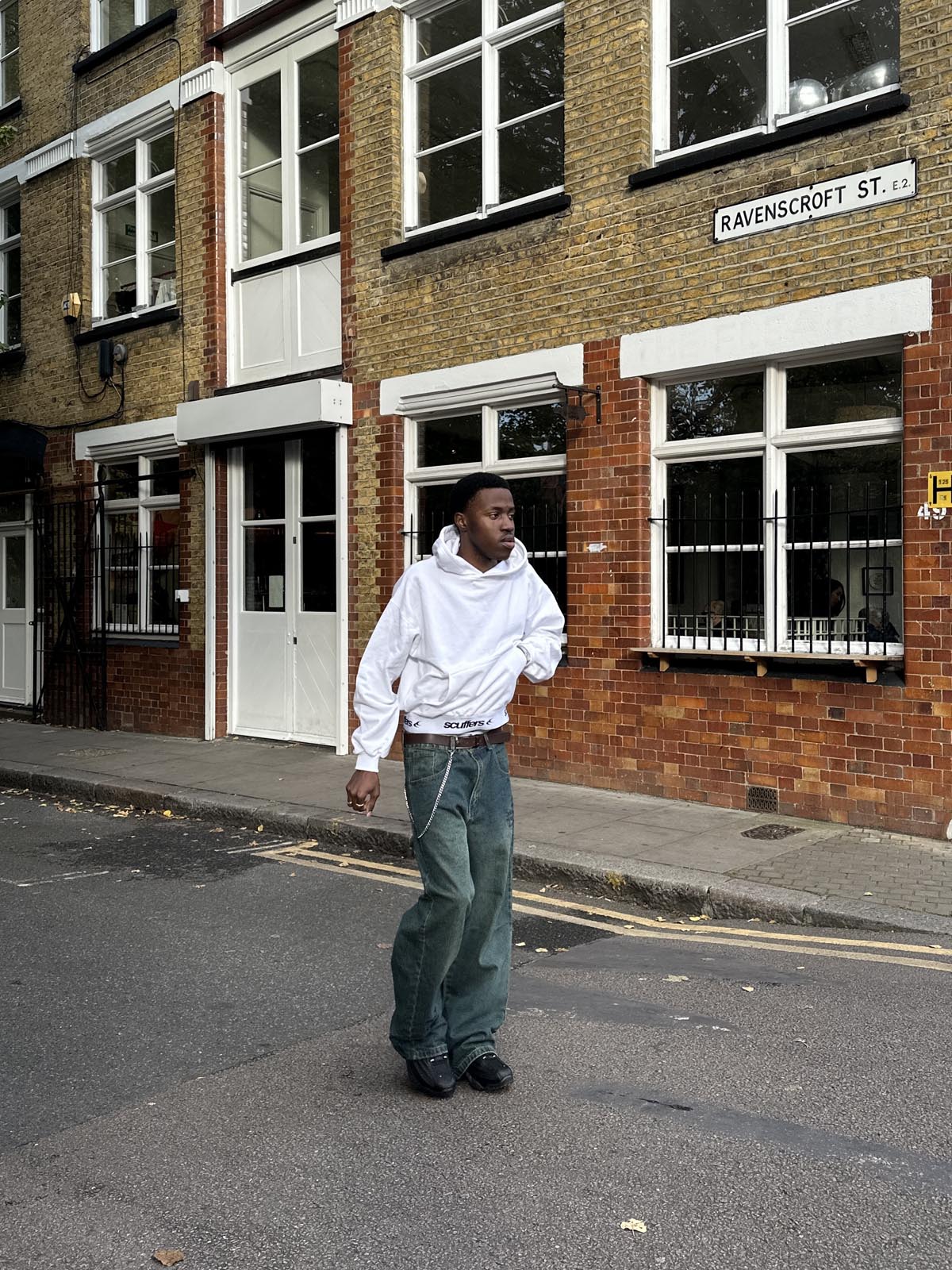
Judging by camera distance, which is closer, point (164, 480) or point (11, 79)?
point (164, 480)

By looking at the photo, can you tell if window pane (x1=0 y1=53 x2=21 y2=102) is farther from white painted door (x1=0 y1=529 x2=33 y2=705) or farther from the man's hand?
the man's hand

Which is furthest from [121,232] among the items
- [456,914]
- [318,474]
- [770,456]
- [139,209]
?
[456,914]

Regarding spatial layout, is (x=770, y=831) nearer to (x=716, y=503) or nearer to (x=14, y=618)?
(x=716, y=503)

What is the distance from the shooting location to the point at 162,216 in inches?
558

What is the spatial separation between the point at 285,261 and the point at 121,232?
343cm

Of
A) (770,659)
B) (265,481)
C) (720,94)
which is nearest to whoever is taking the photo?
(770,659)

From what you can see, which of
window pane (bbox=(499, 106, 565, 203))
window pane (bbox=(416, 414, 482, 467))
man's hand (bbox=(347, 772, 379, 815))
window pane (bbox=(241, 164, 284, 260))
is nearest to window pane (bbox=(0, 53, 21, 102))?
window pane (bbox=(241, 164, 284, 260))

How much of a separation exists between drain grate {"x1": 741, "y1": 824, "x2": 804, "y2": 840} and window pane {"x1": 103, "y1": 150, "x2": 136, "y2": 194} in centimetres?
1100

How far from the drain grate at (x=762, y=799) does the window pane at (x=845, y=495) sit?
1773 millimetres

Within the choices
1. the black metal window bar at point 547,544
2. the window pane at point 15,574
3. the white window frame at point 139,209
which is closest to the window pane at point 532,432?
the black metal window bar at point 547,544

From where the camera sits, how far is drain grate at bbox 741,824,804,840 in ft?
25.8

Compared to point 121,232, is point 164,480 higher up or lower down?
lower down

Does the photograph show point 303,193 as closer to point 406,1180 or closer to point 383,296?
point 383,296

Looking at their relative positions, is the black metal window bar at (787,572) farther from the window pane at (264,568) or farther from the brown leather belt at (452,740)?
the brown leather belt at (452,740)
